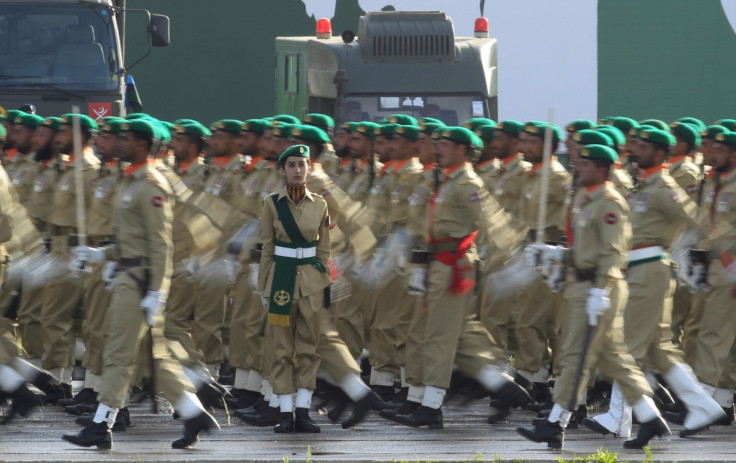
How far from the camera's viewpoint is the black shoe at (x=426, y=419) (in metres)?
10.2

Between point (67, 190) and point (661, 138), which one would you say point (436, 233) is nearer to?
point (661, 138)

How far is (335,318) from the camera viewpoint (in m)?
11.6

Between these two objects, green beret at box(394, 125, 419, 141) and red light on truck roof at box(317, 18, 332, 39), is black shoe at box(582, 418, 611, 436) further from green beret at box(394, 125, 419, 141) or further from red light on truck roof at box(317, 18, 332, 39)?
red light on truck roof at box(317, 18, 332, 39)

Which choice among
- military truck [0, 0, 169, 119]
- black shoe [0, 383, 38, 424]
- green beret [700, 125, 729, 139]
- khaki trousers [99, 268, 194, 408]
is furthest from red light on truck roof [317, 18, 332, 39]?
khaki trousers [99, 268, 194, 408]

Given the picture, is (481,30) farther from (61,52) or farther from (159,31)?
(61,52)

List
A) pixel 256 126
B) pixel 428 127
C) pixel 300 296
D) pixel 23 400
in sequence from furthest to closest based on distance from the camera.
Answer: pixel 256 126
pixel 428 127
pixel 23 400
pixel 300 296

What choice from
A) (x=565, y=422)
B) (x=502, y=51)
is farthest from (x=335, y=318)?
(x=502, y=51)

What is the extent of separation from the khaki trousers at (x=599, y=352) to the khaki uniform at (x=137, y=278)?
2137 millimetres

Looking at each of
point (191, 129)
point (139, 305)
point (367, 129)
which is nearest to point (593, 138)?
point (139, 305)

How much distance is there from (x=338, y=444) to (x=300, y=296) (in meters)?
0.94

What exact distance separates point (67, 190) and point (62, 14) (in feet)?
20.7

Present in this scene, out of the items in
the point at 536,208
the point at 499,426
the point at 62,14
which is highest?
the point at 62,14

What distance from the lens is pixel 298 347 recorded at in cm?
978

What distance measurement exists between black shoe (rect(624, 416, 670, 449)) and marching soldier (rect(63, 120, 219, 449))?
2.44m
